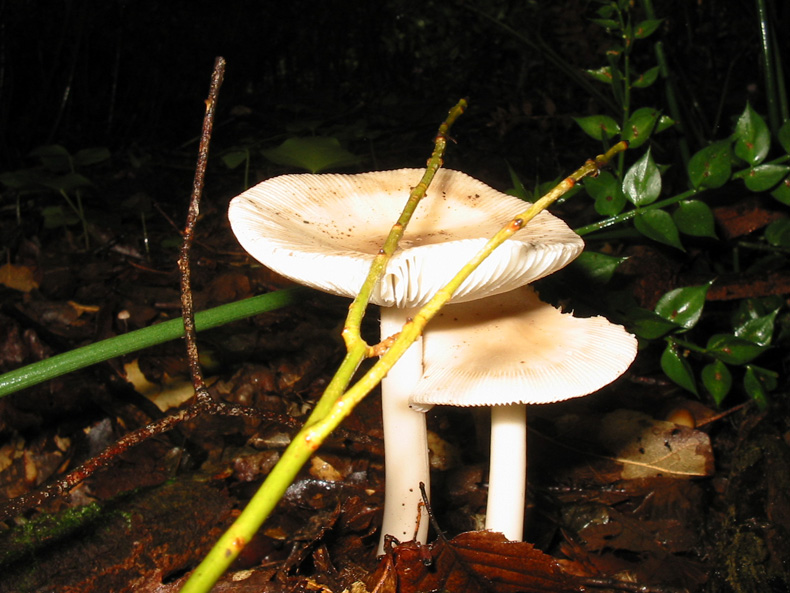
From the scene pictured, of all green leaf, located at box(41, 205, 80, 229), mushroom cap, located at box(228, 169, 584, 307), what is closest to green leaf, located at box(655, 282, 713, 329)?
mushroom cap, located at box(228, 169, 584, 307)

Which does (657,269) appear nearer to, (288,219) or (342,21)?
(288,219)

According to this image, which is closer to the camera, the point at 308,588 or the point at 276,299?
the point at 308,588

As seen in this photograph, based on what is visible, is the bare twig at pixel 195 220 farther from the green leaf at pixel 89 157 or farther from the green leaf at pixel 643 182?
the green leaf at pixel 89 157

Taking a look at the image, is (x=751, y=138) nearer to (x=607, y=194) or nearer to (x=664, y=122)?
(x=664, y=122)

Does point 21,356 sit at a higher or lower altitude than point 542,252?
lower

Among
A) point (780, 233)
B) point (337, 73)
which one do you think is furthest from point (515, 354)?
point (337, 73)

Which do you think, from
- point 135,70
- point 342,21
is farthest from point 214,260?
point 342,21
